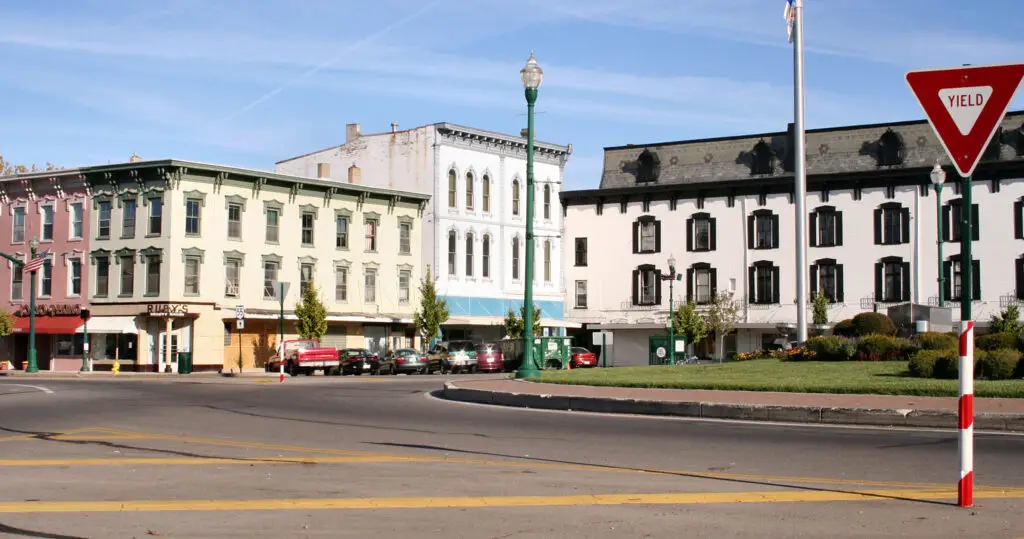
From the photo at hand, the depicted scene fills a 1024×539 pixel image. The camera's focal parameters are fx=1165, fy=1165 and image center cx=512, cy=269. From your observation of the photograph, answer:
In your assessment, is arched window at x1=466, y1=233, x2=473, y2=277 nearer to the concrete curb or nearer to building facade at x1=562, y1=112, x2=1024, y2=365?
building facade at x1=562, y1=112, x2=1024, y2=365

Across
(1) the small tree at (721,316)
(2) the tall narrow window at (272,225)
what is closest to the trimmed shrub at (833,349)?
(2) the tall narrow window at (272,225)

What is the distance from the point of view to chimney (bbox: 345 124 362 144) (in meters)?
71.8

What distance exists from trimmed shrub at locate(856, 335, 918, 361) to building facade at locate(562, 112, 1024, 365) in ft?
109

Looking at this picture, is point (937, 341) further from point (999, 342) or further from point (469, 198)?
point (469, 198)

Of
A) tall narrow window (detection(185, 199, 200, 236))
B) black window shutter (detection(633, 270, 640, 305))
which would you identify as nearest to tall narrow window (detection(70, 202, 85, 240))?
tall narrow window (detection(185, 199, 200, 236))

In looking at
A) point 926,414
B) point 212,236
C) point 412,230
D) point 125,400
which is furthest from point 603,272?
point 926,414

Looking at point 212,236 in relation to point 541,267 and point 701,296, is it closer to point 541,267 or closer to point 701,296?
point 541,267

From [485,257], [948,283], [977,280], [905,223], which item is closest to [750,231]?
[905,223]

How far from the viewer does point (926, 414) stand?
16516 millimetres

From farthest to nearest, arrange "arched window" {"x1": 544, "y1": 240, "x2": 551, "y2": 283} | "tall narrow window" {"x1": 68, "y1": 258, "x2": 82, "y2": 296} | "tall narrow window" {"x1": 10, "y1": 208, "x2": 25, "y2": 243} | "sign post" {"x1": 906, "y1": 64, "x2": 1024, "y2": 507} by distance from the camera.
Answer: "arched window" {"x1": 544, "y1": 240, "x2": 551, "y2": 283} < "tall narrow window" {"x1": 10, "y1": 208, "x2": 25, "y2": 243} < "tall narrow window" {"x1": 68, "y1": 258, "x2": 82, "y2": 296} < "sign post" {"x1": 906, "y1": 64, "x2": 1024, "y2": 507}

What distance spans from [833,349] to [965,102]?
20.9 metres

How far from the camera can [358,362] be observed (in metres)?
52.1

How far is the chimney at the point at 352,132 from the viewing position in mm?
71812

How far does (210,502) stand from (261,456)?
3.78 metres
